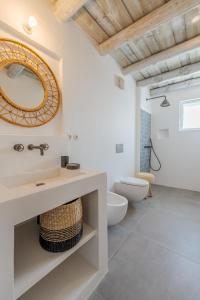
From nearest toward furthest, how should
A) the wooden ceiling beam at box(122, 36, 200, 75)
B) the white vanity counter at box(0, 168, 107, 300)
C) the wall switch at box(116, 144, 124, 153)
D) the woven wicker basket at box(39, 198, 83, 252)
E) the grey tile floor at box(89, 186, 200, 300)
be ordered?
the white vanity counter at box(0, 168, 107, 300), the woven wicker basket at box(39, 198, 83, 252), the grey tile floor at box(89, 186, 200, 300), the wooden ceiling beam at box(122, 36, 200, 75), the wall switch at box(116, 144, 124, 153)

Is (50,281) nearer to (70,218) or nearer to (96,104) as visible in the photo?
(70,218)

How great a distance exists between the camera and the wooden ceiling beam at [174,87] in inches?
116

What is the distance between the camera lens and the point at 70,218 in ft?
3.16

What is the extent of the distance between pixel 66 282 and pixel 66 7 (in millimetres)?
2309

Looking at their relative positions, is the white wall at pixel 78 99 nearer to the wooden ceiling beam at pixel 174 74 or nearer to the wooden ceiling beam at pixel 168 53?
the wooden ceiling beam at pixel 168 53

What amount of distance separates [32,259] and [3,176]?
592 millimetres

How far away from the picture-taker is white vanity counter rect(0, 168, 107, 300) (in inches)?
24.9

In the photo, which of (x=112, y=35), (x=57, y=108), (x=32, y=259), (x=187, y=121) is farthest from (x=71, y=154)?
(x=187, y=121)

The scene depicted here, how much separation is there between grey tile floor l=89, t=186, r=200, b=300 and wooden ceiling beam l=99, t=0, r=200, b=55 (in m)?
2.29

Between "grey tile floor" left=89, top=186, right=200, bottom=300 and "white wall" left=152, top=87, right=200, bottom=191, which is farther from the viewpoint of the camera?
"white wall" left=152, top=87, right=200, bottom=191

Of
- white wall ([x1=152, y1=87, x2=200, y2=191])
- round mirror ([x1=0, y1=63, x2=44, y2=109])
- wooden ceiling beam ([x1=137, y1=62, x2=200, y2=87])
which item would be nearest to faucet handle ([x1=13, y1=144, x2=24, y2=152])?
round mirror ([x1=0, y1=63, x2=44, y2=109])

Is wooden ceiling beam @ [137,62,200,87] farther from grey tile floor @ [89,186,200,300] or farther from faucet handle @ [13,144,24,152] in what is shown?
faucet handle @ [13,144,24,152]

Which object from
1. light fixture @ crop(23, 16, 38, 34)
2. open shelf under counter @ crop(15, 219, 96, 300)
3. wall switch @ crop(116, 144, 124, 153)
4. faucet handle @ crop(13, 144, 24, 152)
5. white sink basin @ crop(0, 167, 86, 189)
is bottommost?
open shelf under counter @ crop(15, 219, 96, 300)

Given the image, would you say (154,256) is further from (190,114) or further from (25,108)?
(190,114)
